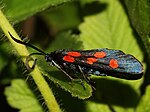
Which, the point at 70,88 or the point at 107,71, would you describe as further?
the point at 107,71

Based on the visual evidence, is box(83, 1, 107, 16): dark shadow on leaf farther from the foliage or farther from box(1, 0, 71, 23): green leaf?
box(1, 0, 71, 23): green leaf

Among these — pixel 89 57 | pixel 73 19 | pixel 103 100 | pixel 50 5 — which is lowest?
pixel 73 19

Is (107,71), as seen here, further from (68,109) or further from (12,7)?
(12,7)

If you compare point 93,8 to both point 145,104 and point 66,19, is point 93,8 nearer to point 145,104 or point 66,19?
point 145,104

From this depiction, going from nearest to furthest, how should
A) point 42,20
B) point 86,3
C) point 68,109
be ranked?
point 68,109
point 86,3
point 42,20

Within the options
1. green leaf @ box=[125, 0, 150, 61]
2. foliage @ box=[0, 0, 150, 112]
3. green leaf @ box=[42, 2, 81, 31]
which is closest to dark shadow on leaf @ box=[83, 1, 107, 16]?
foliage @ box=[0, 0, 150, 112]


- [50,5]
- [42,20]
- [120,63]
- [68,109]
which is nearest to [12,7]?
[50,5]

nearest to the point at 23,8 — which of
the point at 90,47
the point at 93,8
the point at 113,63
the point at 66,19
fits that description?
the point at 90,47
